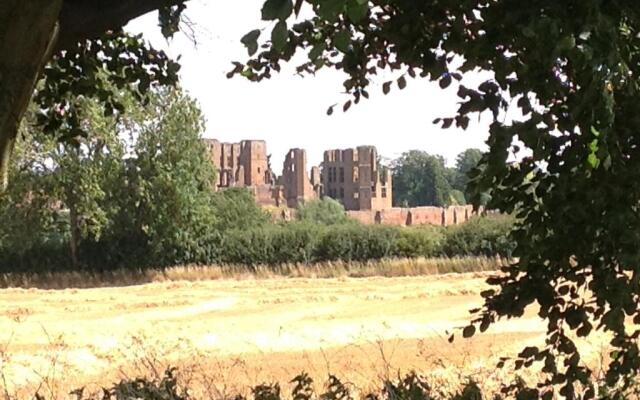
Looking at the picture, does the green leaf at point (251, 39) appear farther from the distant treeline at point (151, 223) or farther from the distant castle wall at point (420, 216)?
the distant castle wall at point (420, 216)

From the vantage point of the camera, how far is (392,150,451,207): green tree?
10769cm

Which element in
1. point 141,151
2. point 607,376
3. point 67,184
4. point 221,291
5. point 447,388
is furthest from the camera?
point 141,151

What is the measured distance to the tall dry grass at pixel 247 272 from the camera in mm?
42438

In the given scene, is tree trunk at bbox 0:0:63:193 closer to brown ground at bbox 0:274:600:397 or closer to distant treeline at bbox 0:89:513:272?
brown ground at bbox 0:274:600:397

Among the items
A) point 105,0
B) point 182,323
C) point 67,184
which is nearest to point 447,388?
point 105,0

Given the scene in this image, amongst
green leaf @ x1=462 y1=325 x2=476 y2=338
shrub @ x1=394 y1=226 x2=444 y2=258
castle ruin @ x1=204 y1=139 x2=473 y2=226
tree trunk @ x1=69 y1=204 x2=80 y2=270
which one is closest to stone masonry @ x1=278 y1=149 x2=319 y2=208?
castle ruin @ x1=204 y1=139 x2=473 y2=226

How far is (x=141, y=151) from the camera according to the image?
4184 cm

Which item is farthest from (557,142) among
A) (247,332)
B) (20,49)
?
(247,332)

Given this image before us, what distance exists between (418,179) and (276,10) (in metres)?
110

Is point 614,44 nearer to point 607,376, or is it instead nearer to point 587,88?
point 587,88

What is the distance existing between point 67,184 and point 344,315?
64.9ft

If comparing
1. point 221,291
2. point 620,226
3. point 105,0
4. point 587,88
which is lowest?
point 221,291

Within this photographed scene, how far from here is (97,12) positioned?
12.6 ft

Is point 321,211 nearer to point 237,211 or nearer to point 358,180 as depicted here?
point 237,211
